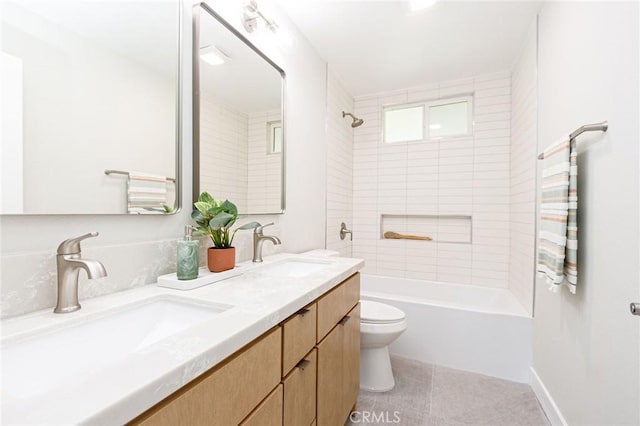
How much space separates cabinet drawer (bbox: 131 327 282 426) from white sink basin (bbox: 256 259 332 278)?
695mm

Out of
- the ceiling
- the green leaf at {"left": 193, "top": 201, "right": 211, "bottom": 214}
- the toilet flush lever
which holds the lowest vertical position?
Answer: the toilet flush lever

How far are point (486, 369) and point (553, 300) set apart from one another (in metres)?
0.80

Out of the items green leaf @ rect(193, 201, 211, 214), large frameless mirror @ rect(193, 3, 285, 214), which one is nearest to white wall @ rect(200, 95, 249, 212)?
→ large frameless mirror @ rect(193, 3, 285, 214)

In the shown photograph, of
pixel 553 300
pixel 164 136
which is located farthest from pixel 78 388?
pixel 553 300

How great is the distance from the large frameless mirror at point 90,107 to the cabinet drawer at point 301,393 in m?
0.75

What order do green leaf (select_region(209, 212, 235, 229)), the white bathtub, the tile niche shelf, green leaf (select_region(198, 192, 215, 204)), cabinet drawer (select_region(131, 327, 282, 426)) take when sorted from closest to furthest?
cabinet drawer (select_region(131, 327, 282, 426))
green leaf (select_region(209, 212, 235, 229))
green leaf (select_region(198, 192, 215, 204))
the white bathtub
the tile niche shelf

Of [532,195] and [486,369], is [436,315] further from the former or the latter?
[532,195]

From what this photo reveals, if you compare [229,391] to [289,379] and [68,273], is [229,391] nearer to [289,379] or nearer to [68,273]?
[289,379]

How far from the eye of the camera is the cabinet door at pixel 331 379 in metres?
1.12

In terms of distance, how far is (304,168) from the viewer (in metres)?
2.19

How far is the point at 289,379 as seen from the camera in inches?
35.0

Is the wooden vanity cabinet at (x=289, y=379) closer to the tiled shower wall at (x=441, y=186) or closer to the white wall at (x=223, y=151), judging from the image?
the white wall at (x=223, y=151)

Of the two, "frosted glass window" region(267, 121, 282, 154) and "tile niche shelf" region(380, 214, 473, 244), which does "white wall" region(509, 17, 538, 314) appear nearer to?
"tile niche shelf" region(380, 214, 473, 244)

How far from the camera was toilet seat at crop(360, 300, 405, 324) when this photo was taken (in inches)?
72.7
